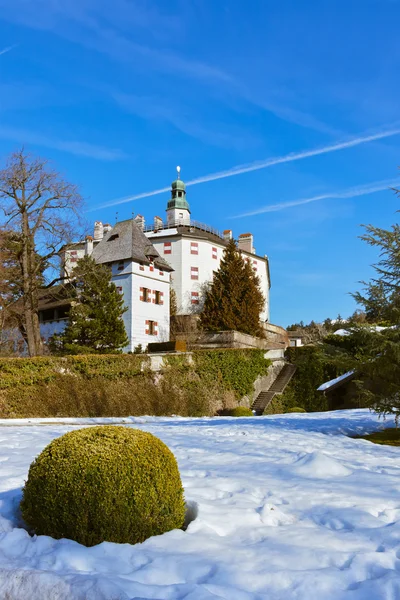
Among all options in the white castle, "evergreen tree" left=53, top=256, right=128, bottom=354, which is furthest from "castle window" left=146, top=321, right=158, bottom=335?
"evergreen tree" left=53, top=256, right=128, bottom=354

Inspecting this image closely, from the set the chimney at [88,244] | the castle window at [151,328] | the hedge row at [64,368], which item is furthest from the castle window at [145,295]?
the hedge row at [64,368]

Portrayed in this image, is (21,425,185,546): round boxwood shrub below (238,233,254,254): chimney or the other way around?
below

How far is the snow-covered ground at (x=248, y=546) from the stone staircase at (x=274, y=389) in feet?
61.0

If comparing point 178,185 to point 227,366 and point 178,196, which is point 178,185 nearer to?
point 178,196

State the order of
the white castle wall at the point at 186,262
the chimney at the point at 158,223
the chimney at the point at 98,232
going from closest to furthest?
1. the white castle wall at the point at 186,262
2. the chimney at the point at 98,232
3. the chimney at the point at 158,223

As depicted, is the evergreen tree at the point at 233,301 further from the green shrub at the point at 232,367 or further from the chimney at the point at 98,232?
the chimney at the point at 98,232

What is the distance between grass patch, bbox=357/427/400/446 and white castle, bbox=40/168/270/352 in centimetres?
2274

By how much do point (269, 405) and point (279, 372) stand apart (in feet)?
8.23

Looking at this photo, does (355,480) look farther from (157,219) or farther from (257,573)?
(157,219)

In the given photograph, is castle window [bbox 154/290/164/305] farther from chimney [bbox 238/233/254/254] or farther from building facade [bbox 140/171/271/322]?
chimney [bbox 238/233/254/254]

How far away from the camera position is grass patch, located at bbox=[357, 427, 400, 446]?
1179 cm

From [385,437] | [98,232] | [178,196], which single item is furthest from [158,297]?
[385,437]

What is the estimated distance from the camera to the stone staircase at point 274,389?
26609 millimetres

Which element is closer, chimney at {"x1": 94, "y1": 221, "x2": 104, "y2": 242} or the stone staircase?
the stone staircase
